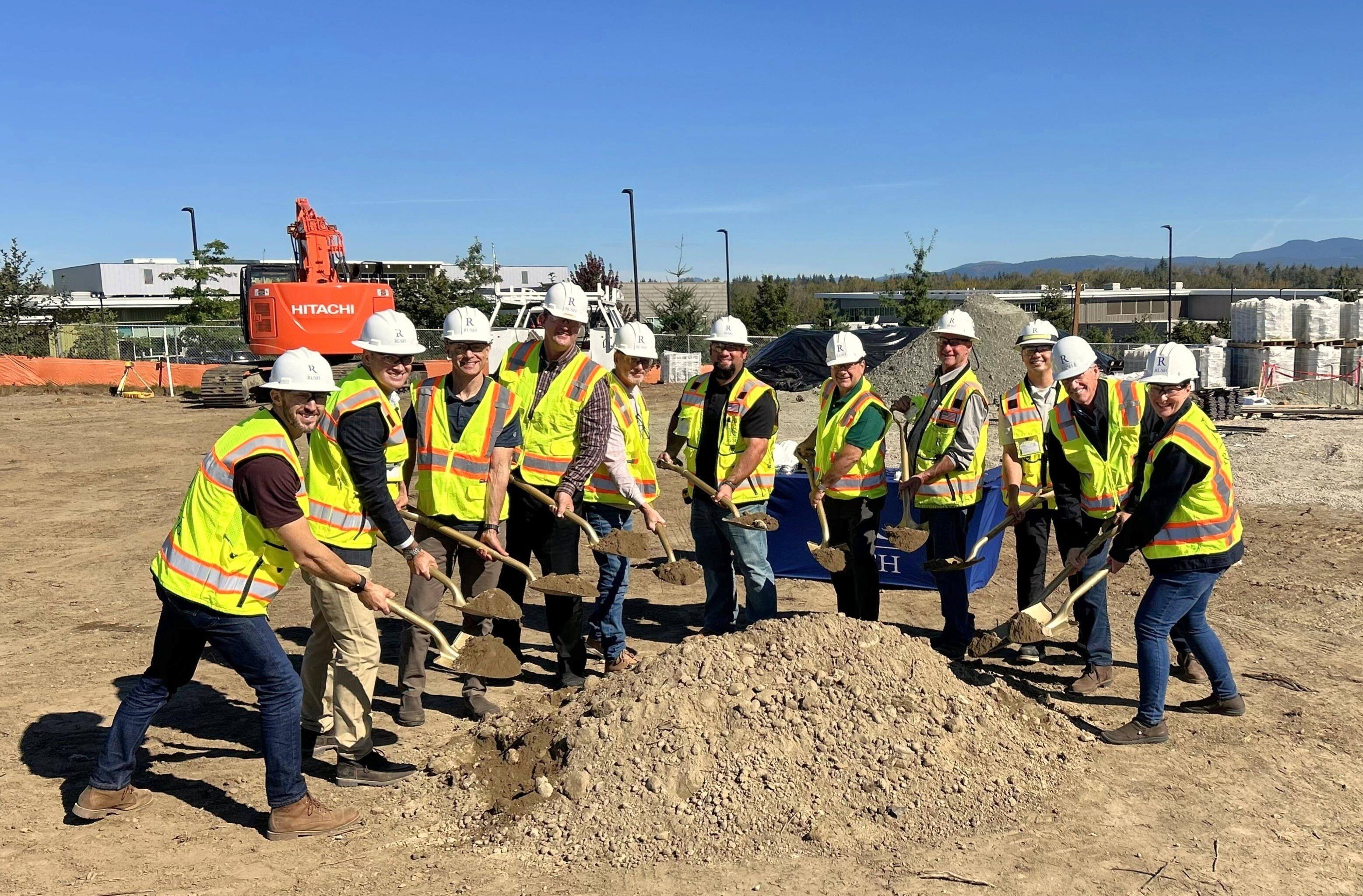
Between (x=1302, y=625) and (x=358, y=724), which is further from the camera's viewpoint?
(x=1302, y=625)

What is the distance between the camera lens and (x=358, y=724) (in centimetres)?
468

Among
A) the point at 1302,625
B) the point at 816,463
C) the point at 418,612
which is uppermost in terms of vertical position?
the point at 816,463

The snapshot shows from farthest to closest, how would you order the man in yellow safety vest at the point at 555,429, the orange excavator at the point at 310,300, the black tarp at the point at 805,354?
the black tarp at the point at 805,354 → the orange excavator at the point at 310,300 → the man in yellow safety vest at the point at 555,429

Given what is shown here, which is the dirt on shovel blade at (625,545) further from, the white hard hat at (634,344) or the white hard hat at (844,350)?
the white hard hat at (844,350)

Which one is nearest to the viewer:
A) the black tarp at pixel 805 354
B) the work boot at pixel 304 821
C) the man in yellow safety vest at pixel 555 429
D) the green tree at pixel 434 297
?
the work boot at pixel 304 821

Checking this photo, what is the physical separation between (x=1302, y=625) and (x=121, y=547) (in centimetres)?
959

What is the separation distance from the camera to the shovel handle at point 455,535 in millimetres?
5156

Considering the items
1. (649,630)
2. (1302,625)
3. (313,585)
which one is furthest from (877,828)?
(1302,625)

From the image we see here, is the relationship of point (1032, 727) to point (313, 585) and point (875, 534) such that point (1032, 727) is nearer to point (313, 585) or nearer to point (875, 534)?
point (875, 534)

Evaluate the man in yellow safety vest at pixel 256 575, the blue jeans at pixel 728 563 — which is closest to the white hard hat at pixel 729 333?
the blue jeans at pixel 728 563

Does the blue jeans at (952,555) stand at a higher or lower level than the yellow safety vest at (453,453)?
lower

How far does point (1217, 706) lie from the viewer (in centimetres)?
538

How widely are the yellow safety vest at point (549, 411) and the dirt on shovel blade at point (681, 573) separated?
101 cm

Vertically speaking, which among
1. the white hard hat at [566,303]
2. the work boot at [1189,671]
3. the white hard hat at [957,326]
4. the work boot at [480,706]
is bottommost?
the work boot at [1189,671]
